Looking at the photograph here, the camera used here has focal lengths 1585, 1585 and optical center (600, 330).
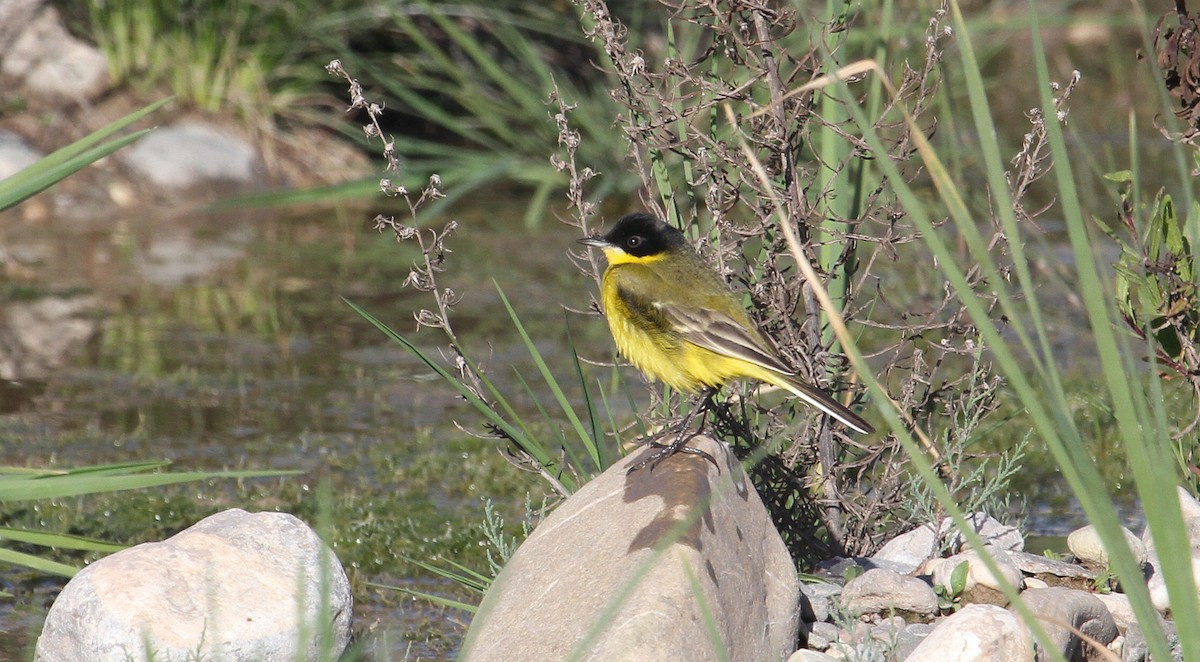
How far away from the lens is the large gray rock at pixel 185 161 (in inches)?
525

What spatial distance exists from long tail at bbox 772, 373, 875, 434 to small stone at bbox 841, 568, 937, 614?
1.76ft

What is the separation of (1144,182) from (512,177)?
5473 millimetres

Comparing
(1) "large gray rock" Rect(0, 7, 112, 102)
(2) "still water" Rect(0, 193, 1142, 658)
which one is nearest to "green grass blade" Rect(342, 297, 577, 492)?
(2) "still water" Rect(0, 193, 1142, 658)

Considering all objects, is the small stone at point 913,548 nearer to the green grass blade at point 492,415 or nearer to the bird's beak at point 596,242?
the green grass blade at point 492,415

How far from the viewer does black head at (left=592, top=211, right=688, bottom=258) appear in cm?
519

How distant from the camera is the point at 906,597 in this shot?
476 centimetres

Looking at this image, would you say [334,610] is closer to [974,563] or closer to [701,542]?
[701,542]

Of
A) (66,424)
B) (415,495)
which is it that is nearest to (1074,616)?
(415,495)

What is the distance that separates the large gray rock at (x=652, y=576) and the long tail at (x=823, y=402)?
0.29 meters

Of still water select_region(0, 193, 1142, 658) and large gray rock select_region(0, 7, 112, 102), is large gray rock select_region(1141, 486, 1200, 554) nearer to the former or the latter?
still water select_region(0, 193, 1142, 658)

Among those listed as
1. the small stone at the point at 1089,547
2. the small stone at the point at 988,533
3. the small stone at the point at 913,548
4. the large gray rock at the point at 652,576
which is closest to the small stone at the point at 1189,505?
the small stone at the point at 1089,547

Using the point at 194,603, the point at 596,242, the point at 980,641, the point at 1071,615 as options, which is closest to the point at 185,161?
the point at 596,242

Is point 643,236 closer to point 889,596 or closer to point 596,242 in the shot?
point 596,242

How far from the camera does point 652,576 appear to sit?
4.11 metres
